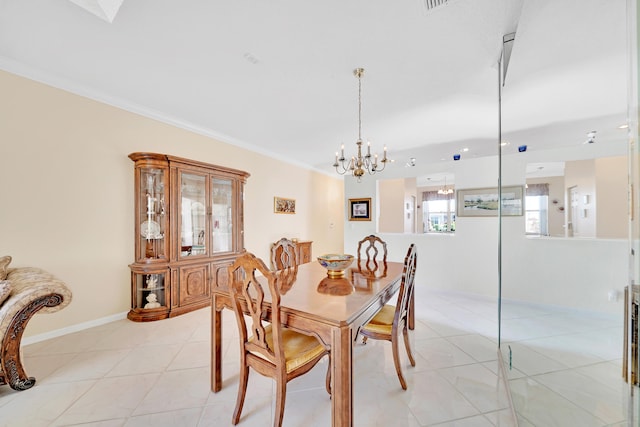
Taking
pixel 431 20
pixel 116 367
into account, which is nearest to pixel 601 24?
pixel 431 20

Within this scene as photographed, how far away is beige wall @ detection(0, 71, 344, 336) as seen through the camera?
7.18 ft

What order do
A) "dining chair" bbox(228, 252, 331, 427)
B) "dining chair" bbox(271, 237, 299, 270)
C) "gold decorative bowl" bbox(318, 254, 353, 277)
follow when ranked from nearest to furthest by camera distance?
"dining chair" bbox(228, 252, 331, 427)
"gold decorative bowl" bbox(318, 254, 353, 277)
"dining chair" bbox(271, 237, 299, 270)

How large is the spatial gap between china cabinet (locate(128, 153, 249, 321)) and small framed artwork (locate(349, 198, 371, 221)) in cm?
280

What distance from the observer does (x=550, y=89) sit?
2.44 m

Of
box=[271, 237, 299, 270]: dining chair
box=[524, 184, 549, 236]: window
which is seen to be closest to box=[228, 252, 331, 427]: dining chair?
box=[271, 237, 299, 270]: dining chair

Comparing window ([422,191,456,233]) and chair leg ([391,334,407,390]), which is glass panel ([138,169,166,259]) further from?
window ([422,191,456,233])

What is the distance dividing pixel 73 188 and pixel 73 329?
1.46 metres

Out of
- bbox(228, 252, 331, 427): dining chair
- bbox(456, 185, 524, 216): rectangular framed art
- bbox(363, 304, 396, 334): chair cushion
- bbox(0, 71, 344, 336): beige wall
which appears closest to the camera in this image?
bbox(228, 252, 331, 427): dining chair

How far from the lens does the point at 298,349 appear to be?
4.66 feet

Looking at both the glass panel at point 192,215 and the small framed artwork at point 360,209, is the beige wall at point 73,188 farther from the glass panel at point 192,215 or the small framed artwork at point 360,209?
the small framed artwork at point 360,209

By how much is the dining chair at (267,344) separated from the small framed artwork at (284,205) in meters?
3.56

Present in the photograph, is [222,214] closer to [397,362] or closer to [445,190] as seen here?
[397,362]

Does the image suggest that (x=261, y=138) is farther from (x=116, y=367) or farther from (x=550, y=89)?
(x=550, y=89)

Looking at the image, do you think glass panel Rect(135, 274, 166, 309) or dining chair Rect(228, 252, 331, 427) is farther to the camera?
glass panel Rect(135, 274, 166, 309)
